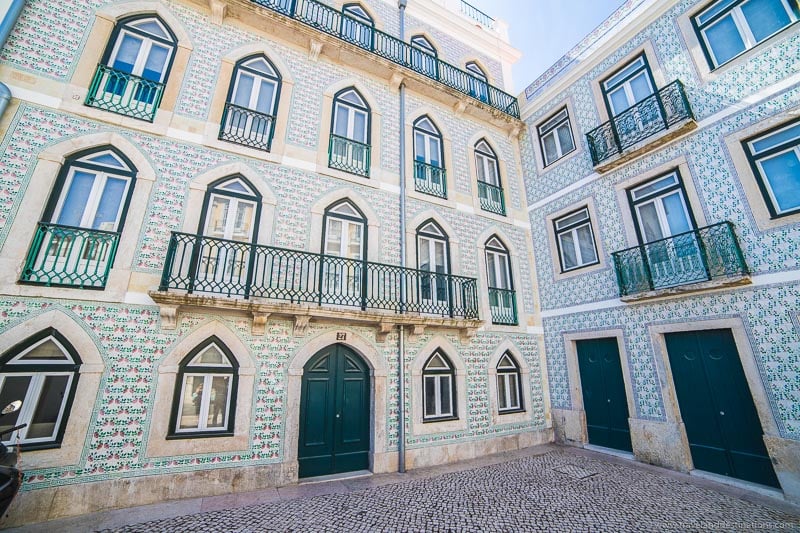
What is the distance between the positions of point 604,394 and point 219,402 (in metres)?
8.28

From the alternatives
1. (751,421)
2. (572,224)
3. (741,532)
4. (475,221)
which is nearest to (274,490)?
(741,532)

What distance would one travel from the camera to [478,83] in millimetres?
11125

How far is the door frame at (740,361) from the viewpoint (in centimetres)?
564

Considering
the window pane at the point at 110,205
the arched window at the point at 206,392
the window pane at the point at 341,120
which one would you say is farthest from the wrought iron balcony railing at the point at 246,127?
the arched window at the point at 206,392

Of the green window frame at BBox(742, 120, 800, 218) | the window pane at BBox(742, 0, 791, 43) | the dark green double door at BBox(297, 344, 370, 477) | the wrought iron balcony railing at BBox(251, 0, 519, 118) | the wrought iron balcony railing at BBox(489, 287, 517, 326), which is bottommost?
the dark green double door at BBox(297, 344, 370, 477)

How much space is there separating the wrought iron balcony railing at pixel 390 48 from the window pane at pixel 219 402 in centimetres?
788

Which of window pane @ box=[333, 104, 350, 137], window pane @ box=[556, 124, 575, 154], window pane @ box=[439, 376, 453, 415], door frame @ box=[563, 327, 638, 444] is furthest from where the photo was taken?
window pane @ box=[556, 124, 575, 154]

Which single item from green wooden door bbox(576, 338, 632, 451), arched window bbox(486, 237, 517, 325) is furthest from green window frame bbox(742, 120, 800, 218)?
arched window bbox(486, 237, 517, 325)

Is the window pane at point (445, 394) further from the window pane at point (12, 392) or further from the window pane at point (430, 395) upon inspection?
the window pane at point (12, 392)

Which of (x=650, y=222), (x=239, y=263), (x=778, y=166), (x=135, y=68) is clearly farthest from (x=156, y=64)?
(x=778, y=166)

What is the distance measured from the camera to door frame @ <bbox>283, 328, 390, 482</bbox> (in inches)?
231

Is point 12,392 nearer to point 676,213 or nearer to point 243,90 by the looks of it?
point 243,90

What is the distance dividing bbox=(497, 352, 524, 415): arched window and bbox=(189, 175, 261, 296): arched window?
6.35 m

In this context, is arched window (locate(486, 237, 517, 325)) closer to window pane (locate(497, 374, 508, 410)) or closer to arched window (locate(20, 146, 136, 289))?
window pane (locate(497, 374, 508, 410))
